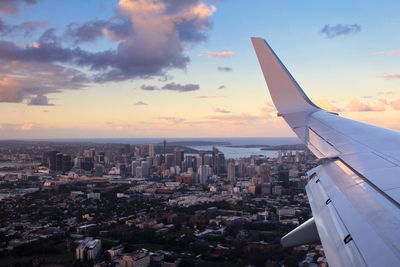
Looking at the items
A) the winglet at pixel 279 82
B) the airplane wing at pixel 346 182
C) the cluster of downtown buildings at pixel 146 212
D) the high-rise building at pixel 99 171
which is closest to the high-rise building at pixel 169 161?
the cluster of downtown buildings at pixel 146 212

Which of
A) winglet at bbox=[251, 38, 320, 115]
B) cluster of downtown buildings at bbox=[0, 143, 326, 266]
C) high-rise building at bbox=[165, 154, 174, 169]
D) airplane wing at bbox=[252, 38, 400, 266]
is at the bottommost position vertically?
cluster of downtown buildings at bbox=[0, 143, 326, 266]

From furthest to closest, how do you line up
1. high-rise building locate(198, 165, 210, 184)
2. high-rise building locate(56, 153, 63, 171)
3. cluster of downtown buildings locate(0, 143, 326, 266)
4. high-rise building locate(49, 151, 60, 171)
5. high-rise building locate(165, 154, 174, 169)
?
high-rise building locate(165, 154, 174, 169), high-rise building locate(56, 153, 63, 171), high-rise building locate(49, 151, 60, 171), high-rise building locate(198, 165, 210, 184), cluster of downtown buildings locate(0, 143, 326, 266)

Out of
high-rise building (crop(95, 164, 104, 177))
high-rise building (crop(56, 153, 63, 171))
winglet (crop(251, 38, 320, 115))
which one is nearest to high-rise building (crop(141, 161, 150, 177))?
high-rise building (crop(95, 164, 104, 177))

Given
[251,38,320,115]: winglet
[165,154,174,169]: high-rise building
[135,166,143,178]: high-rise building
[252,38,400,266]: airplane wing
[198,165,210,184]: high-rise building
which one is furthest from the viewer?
[165,154,174,169]: high-rise building

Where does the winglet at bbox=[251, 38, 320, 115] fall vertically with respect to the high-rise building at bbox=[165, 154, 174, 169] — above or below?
above

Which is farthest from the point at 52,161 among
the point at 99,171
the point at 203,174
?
the point at 203,174

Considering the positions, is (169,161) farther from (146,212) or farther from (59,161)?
(146,212)

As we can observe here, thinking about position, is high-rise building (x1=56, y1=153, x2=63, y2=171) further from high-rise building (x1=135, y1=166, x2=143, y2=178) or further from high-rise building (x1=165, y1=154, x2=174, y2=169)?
high-rise building (x1=165, y1=154, x2=174, y2=169)
